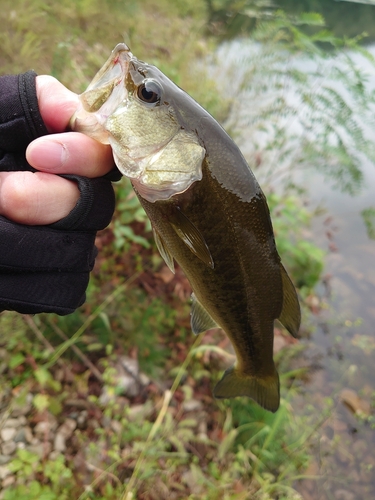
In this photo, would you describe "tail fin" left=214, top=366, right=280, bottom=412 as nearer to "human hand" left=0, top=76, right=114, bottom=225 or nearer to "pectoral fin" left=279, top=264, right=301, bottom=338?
"pectoral fin" left=279, top=264, right=301, bottom=338

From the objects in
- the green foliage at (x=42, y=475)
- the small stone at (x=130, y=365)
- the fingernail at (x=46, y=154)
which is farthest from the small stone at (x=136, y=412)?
the fingernail at (x=46, y=154)

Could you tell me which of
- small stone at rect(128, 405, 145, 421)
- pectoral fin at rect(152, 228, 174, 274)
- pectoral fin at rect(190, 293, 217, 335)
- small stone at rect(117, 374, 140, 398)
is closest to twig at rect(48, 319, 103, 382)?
small stone at rect(117, 374, 140, 398)

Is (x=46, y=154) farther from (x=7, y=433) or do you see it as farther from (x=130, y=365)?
(x=130, y=365)

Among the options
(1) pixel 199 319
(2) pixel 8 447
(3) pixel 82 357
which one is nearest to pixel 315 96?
(1) pixel 199 319

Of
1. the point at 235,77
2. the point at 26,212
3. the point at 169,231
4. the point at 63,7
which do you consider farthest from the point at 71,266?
the point at 63,7

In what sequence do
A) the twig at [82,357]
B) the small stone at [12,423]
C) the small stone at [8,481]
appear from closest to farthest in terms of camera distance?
the small stone at [8,481]
the small stone at [12,423]
the twig at [82,357]

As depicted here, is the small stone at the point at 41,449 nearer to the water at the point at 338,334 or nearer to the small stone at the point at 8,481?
the small stone at the point at 8,481

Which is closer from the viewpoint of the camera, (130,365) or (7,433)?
(7,433)
